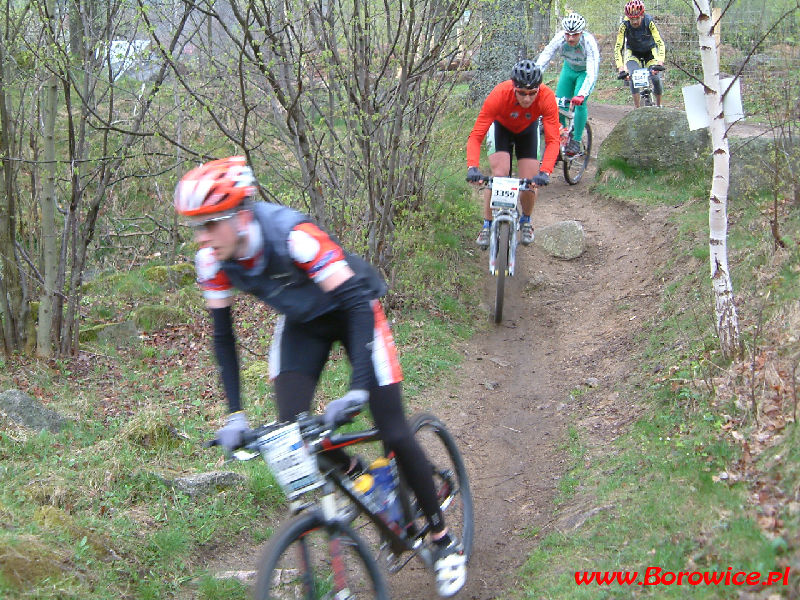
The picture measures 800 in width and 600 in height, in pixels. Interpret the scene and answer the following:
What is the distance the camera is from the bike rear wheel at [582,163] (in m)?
12.0

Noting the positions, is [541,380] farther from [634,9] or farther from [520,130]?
[634,9]

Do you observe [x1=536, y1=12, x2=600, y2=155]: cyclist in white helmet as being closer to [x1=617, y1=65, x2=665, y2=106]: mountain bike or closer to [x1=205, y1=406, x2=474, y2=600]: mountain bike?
[x1=617, y1=65, x2=665, y2=106]: mountain bike

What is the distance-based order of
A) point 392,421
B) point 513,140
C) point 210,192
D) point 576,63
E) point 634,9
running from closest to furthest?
point 210,192, point 392,421, point 513,140, point 576,63, point 634,9

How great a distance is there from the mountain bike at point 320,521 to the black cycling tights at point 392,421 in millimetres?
73

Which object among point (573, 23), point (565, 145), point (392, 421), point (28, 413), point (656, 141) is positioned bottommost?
point (28, 413)

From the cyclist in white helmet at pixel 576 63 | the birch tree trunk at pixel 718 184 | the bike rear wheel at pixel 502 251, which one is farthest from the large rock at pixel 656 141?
the birch tree trunk at pixel 718 184

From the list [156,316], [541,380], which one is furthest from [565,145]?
[156,316]

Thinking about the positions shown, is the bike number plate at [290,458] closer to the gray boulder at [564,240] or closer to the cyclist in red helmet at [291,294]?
the cyclist in red helmet at [291,294]

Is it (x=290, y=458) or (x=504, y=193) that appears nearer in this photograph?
(x=290, y=458)

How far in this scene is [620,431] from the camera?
543cm

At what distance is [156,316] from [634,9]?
850 cm

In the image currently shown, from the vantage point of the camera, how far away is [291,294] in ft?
10.8

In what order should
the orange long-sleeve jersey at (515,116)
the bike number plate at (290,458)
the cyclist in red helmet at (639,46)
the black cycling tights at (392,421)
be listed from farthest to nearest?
the cyclist in red helmet at (639,46) → the orange long-sleeve jersey at (515,116) → the black cycling tights at (392,421) → the bike number plate at (290,458)

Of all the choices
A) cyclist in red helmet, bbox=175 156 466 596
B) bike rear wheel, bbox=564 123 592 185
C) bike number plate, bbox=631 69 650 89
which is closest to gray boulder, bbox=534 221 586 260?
bike rear wheel, bbox=564 123 592 185
